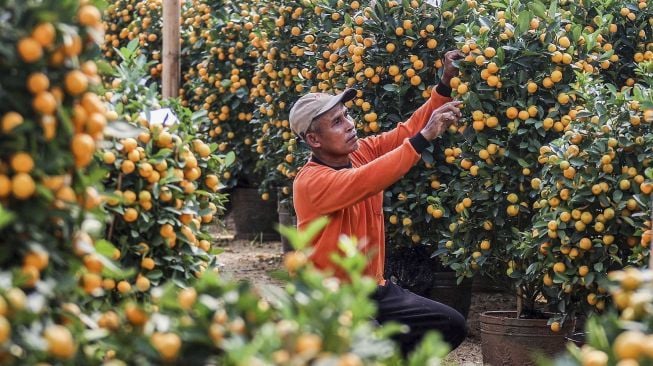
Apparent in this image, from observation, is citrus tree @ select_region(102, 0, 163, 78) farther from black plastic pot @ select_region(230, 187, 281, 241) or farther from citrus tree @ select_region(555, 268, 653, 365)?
citrus tree @ select_region(555, 268, 653, 365)

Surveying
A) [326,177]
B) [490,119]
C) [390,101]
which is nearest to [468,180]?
[490,119]

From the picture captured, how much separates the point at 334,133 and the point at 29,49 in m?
2.70

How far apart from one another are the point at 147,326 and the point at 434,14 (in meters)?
4.40

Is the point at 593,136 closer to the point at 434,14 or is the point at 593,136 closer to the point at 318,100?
the point at 318,100

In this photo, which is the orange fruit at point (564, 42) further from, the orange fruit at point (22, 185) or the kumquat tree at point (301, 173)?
the orange fruit at point (22, 185)

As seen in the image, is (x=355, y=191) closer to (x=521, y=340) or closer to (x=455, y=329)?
(x=455, y=329)

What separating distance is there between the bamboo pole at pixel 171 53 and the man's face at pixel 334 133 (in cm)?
239

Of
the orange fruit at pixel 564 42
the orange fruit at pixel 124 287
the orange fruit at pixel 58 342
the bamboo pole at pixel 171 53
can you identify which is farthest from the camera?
the bamboo pole at pixel 171 53

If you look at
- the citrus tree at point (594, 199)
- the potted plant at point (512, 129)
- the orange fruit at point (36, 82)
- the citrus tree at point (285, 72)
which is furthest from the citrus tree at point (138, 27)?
the orange fruit at point (36, 82)

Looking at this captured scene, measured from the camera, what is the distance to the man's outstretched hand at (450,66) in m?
5.63

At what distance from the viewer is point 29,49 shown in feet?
7.23

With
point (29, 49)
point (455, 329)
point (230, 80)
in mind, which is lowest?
point (455, 329)

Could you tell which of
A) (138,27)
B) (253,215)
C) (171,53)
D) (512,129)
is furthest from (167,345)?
(138,27)

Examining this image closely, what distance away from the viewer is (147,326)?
2344 millimetres
